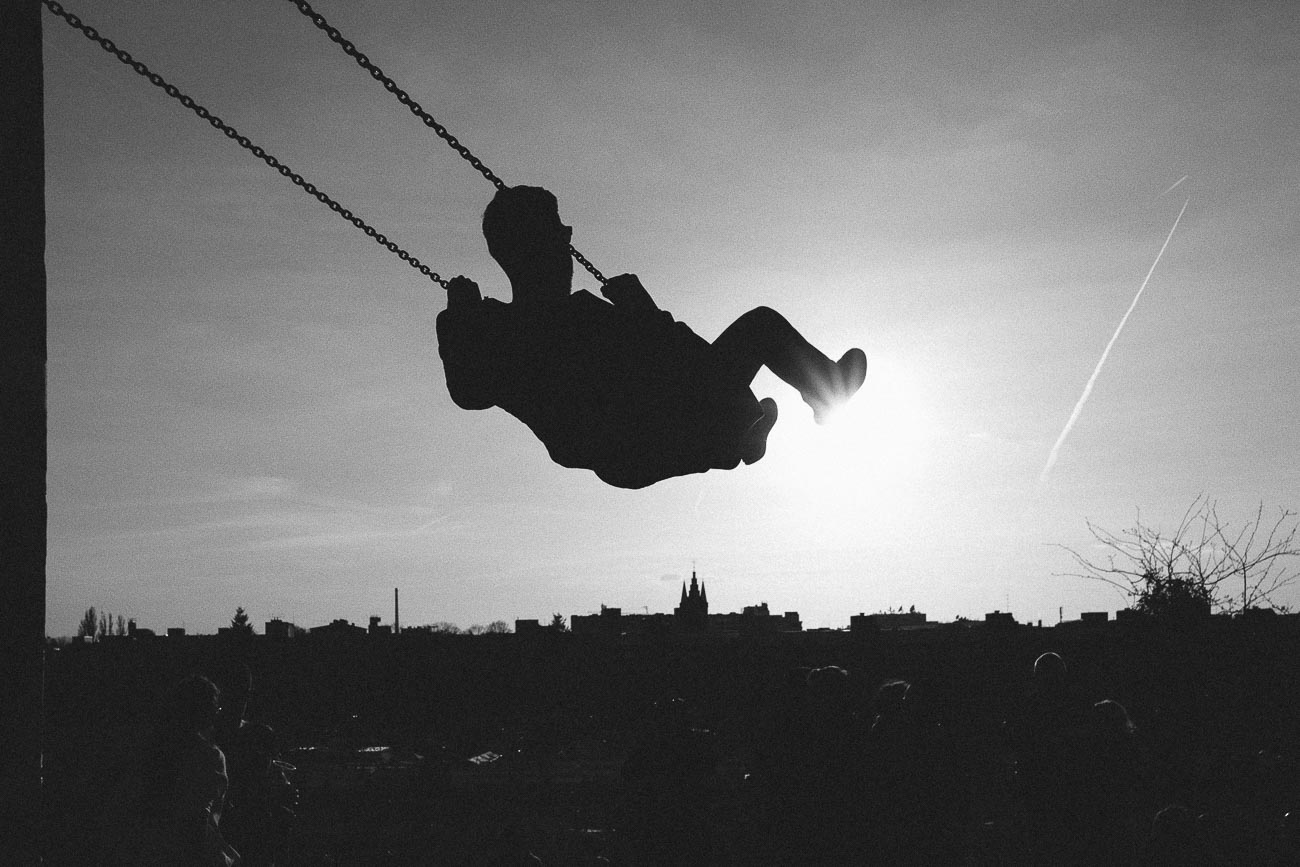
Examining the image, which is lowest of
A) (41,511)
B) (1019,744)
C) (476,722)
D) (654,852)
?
(476,722)

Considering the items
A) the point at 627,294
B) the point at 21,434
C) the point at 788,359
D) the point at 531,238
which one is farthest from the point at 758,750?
the point at 21,434

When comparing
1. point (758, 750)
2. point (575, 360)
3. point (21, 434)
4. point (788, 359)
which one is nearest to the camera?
point (21, 434)

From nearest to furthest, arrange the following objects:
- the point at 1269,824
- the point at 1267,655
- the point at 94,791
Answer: the point at 94,791 → the point at 1269,824 → the point at 1267,655

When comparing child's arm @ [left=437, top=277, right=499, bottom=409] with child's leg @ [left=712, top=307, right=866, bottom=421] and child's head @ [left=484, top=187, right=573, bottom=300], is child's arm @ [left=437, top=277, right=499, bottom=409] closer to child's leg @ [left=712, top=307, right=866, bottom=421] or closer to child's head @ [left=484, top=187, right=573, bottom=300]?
child's head @ [left=484, top=187, right=573, bottom=300]

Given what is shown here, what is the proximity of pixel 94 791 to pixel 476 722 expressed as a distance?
31.0 m

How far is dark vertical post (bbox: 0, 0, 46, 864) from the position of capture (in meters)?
3.05

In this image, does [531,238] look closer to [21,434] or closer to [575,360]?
[575,360]

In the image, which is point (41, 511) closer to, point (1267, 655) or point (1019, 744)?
point (1019, 744)

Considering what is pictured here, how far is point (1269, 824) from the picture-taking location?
469 inches

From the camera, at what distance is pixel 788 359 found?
179 inches

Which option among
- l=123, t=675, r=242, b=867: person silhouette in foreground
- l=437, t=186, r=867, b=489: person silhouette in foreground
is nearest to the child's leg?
l=437, t=186, r=867, b=489: person silhouette in foreground

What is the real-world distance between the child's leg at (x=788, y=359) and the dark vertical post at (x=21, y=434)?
246cm

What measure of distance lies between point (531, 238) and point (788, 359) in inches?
47.0

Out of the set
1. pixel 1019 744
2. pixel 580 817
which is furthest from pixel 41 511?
pixel 580 817
